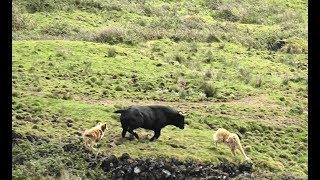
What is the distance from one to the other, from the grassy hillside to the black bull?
418 millimetres

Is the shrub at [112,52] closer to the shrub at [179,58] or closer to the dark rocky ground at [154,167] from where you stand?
the shrub at [179,58]

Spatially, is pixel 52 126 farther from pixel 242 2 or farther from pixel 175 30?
pixel 242 2

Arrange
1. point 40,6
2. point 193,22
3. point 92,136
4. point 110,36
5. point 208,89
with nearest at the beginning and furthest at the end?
point 92,136, point 208,89, point 110,36, point 40,6, point 193,22

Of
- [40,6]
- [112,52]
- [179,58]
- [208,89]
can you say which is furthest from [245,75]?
[40,6]

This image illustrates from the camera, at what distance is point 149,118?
1669 cm

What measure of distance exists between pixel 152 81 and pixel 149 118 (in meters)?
7.84

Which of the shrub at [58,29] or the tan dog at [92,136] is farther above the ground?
the tan dog at [92,136]

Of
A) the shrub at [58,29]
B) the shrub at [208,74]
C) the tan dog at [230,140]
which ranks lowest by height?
the shrub at [58,29]

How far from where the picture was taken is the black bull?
16.4 m

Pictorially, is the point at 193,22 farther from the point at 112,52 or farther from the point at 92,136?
the point at 92,136

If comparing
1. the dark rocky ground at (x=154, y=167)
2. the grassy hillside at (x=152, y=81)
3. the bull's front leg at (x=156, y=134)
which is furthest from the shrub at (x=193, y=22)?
the dark rocky ground at (x=154, y=167)

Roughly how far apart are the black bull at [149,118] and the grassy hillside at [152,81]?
418mm

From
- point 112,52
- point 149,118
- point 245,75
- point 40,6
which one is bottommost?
point 245,75

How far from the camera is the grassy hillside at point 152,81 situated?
16.5 meters
